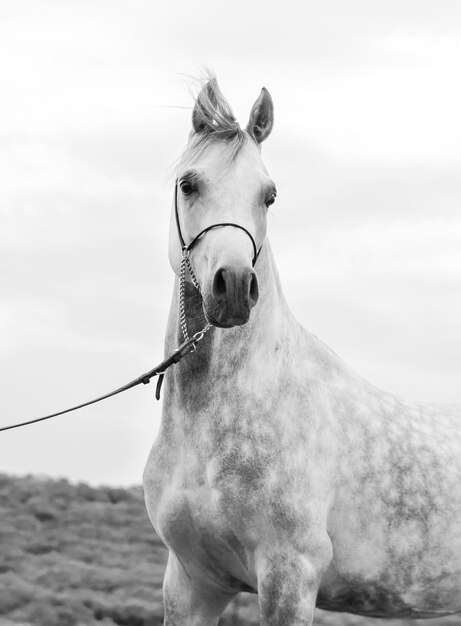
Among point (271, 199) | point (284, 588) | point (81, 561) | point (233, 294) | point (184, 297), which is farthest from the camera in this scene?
point (81, 561)

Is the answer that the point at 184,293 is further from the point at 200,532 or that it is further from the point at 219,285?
the point at 200,532

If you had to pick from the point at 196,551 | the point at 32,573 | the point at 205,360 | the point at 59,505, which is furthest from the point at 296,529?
the point at 59,505

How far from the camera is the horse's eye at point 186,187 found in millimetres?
4758

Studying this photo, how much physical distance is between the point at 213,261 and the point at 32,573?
6.36m

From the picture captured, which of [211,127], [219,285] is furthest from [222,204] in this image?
[211,127]

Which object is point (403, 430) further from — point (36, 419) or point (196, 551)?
point (36, 419)

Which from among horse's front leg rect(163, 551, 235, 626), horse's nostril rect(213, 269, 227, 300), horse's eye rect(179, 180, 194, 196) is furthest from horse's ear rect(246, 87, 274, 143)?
horse's front leg rect(163, 551, 235, 626)

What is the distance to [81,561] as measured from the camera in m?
10.3

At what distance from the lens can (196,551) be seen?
4887 millimetres

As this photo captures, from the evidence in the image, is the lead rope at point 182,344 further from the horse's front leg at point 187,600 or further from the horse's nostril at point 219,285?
the horse's front leg at point 187,600

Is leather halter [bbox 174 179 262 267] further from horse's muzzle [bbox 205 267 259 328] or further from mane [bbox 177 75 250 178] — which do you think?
horse's muzzle [bbox 205 267 259 328]

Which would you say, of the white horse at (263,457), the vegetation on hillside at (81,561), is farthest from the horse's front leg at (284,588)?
the vegetation on hillside at (81,561)

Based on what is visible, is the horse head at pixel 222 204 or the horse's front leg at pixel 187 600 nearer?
the horse head at pixel 222 204

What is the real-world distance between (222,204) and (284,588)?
74.0 inches
